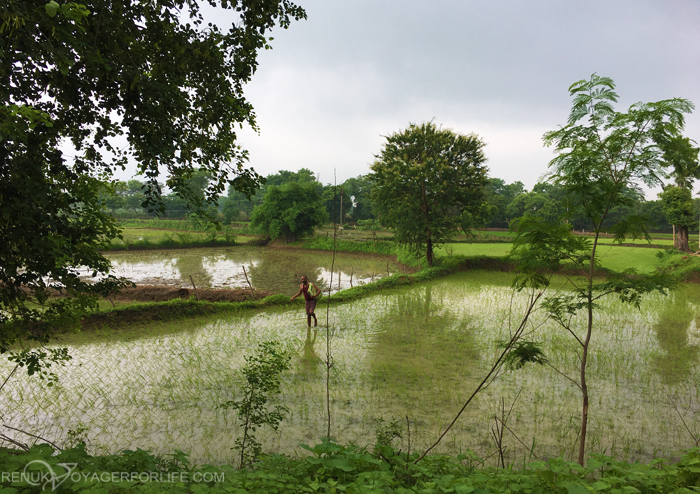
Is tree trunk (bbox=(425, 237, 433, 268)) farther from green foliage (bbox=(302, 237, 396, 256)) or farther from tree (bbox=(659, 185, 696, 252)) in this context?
tree (bbox=(659, 185, 696, 252))

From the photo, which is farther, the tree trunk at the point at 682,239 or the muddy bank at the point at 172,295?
the tree trunk at the point at 682,239

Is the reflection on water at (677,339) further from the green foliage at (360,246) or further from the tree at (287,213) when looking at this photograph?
the tree at (287,213)

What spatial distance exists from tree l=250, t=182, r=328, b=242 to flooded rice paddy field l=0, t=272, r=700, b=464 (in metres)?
24.9

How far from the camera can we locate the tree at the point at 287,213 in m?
36.2

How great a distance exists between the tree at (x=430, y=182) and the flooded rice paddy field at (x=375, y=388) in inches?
405

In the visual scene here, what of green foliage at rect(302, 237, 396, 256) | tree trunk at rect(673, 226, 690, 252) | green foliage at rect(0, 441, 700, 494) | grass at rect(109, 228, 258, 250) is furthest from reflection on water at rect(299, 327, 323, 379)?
grass at rect(109, 228, 258, 250)

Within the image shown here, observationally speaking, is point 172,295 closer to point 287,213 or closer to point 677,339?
point 677,339

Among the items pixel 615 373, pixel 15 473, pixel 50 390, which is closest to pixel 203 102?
pixel 15 473

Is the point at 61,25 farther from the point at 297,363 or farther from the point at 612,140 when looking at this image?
the point at 297,363

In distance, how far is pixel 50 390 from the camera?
6734 mm

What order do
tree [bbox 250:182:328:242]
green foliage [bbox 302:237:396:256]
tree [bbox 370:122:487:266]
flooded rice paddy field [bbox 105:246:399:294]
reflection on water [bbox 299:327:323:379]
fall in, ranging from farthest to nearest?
tree [bbox 250:182:328:242] → green foliage [bbox 302:237:396:256] → tree [bbox 370:122:487:266] → flooded rice paddy field [bbox 105:246:399:294] → reflection on water [bbox 299:327:323:379]

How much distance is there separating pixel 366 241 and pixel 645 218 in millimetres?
27724

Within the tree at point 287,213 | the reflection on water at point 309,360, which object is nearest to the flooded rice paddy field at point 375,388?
the reflection on water at point 309,360

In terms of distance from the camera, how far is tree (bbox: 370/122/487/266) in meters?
21.1
